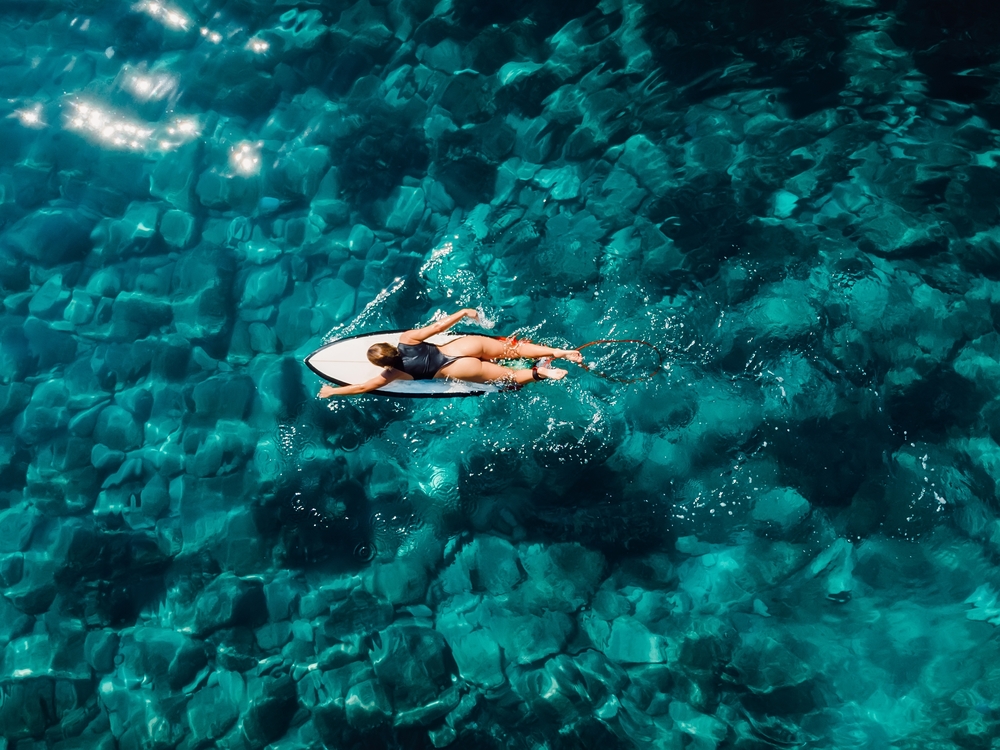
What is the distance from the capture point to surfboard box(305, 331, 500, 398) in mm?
9555

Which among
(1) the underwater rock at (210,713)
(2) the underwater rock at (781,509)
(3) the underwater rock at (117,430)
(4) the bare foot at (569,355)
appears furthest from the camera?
(3) the underwater rock at (117,430)

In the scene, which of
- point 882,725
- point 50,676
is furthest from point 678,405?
point 50,676

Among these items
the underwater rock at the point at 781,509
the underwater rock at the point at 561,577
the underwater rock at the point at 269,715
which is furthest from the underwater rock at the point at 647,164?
the underwater rock at the point at 269,715

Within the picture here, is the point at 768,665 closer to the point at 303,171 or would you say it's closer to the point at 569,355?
the point at 569,355

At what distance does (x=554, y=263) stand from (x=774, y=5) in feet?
16.2

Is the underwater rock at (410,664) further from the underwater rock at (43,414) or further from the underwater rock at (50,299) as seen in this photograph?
the underwater rock at (50,299)

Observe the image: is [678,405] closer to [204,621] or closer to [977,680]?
[977,680]

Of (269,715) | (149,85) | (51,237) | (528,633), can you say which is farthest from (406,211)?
(269,715)

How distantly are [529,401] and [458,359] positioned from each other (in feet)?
4.17

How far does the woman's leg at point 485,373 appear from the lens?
9.13 metres

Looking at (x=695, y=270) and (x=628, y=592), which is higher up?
(x=695, y=270)

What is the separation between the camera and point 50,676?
9.62m

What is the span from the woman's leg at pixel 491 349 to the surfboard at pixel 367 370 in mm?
197

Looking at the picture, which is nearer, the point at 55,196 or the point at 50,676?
the point at 50,676
